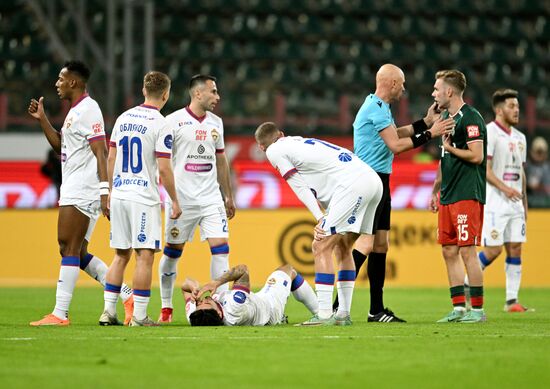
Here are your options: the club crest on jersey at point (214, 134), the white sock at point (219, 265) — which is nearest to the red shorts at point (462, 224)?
the white sock at point (219, 265)

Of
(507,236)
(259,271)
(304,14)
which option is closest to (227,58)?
(304,14)

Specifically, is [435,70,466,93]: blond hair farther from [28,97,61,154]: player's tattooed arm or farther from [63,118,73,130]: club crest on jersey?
[28,97,61,154]: player's tattooed arm

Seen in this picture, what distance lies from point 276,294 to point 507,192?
151 inches

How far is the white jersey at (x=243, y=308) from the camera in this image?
9.50m

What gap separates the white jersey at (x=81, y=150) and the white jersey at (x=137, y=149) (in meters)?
0.21

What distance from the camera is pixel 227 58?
919 inches

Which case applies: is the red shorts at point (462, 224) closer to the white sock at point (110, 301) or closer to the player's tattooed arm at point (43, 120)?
the white sock at point (110, 301)

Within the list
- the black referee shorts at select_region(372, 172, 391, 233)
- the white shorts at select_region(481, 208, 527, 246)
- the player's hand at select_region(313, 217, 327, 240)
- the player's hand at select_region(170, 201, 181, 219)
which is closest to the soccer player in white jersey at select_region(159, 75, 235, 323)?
the player's hand at select_region(170, 201, 181, 219)

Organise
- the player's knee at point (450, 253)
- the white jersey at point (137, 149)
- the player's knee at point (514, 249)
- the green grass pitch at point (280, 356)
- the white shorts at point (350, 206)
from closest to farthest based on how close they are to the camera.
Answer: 1. the green grass pitch at point (280, 356)
2. the white shorts at point (350, 206)
3. the white jersey at point (137, 149)
4. the player's knee at point (450, 253)
5. the player's knee at point (514, 249)

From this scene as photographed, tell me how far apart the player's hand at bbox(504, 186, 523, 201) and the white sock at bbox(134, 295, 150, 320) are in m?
4.74

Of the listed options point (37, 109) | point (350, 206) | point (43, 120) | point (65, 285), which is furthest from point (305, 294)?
point (37, 109)

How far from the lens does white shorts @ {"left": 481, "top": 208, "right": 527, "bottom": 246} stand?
513 inches

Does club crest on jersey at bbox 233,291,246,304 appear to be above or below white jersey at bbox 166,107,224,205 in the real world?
below

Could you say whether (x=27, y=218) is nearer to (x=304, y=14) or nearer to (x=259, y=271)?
(x=259, y=271)
